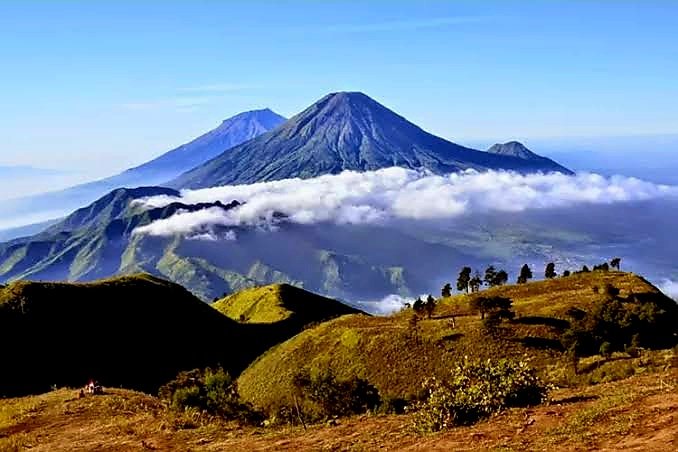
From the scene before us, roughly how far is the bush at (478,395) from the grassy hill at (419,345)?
41.2 meters

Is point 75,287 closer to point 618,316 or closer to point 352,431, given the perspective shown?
point 618,316

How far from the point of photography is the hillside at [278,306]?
147250 mm

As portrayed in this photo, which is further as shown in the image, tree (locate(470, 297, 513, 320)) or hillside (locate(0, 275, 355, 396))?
hillside (locate(0, 275, 355, 396))

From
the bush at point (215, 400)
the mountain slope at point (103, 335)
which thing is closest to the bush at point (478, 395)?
the bush at point (215, 400)

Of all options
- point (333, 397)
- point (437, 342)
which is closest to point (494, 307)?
point (437, 342)

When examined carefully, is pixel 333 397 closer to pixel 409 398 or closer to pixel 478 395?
pixel 409 398

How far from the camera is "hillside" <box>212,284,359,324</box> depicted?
147m

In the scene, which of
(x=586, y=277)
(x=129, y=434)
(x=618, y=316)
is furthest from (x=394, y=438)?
(x=586, y=277)

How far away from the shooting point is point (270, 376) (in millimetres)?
90750

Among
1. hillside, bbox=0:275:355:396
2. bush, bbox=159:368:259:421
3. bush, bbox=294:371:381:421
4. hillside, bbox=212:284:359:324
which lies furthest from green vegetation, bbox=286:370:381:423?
hillside, bbox=212:284:359:324

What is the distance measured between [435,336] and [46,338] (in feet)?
198

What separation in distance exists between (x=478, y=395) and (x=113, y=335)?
9469 cm

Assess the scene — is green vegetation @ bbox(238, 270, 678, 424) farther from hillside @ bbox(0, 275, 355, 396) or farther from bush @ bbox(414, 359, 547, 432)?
bush @ bbox(414, 359, 547, 432)

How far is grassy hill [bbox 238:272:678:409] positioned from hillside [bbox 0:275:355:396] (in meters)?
17.6
